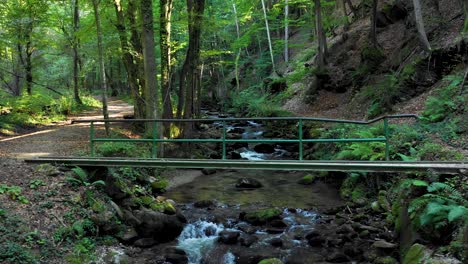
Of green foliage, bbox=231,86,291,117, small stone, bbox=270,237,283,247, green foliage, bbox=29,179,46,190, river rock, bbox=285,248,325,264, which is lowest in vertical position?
river rock, bbox=285,248,325,264

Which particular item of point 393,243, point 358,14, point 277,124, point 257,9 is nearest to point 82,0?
point 277,124

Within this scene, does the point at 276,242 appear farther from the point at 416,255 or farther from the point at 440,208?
the point at 440,208

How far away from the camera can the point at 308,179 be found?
13703mm

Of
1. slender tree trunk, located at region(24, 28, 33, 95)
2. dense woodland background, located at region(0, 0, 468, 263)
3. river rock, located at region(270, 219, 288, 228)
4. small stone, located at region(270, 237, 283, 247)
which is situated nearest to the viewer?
dense woodland background, located at region(0, 0, 468, 263)

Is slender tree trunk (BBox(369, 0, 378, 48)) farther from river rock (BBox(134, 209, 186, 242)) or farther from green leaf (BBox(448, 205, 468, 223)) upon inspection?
green leaf (BBox(448, 205, 468, 223))

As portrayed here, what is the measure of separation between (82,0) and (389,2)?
16.5m

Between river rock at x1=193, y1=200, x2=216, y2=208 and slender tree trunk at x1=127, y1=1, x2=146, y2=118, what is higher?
slender tree trunk at x1=127, y1=1, x2=146, y2=118

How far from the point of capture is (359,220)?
9453 millimetres

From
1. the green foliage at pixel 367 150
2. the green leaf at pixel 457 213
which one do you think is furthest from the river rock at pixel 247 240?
the green leaf at pixel 457 213

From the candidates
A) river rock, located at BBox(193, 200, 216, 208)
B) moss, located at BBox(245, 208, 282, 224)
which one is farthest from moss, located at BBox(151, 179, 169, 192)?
moss, located at BBox(245, 208, 282, 224)

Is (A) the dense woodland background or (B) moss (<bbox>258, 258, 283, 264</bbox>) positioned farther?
(B) moss (<bbox>258, 258, 283, 264</bbox>)

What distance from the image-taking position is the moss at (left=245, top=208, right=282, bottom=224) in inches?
395

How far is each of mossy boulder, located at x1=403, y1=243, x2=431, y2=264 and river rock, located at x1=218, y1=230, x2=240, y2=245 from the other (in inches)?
156

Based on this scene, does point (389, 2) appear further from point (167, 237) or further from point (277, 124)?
point (167, 237)
